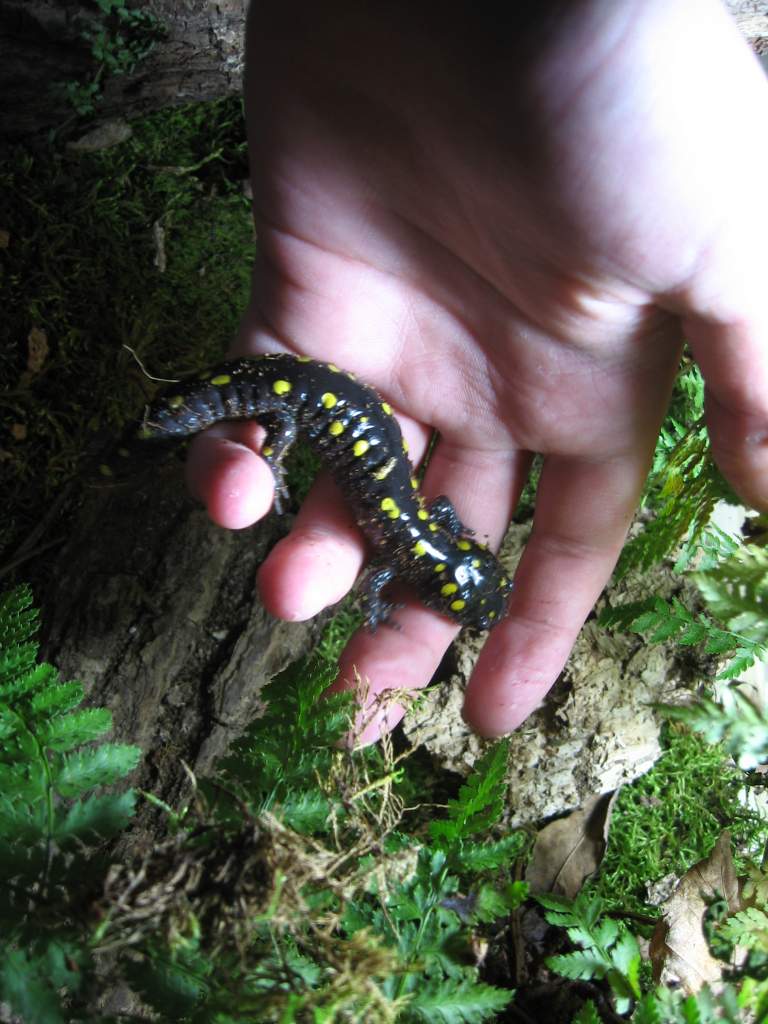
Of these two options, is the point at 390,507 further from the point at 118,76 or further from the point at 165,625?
the point at 118,76

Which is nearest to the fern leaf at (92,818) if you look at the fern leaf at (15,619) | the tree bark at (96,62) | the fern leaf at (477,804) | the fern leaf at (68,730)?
the fern leaf at (68,730)

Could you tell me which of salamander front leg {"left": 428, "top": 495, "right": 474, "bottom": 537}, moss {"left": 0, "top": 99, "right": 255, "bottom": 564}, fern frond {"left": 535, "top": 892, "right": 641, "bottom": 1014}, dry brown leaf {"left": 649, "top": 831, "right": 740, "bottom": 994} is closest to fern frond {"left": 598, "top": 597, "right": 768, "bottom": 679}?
dry brown leaf {"left": 649, "top": 831, "right": 740, "bottom": 994}

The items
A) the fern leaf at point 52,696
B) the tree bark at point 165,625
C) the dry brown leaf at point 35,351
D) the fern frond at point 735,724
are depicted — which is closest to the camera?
the fern frond at point 735,724

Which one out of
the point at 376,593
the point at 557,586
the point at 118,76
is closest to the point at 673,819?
the point at 557,586

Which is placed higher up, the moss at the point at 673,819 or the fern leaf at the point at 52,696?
the fern leaf at the point at 52,696

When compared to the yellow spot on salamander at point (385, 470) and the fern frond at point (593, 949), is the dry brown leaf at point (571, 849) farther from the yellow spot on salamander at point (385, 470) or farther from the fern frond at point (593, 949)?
the yellow spot on salamander at point (385, 470)

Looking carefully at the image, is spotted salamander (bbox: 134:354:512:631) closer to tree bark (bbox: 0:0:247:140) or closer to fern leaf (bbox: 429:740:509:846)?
fern leaf (bbox: 429:740:509:846)
